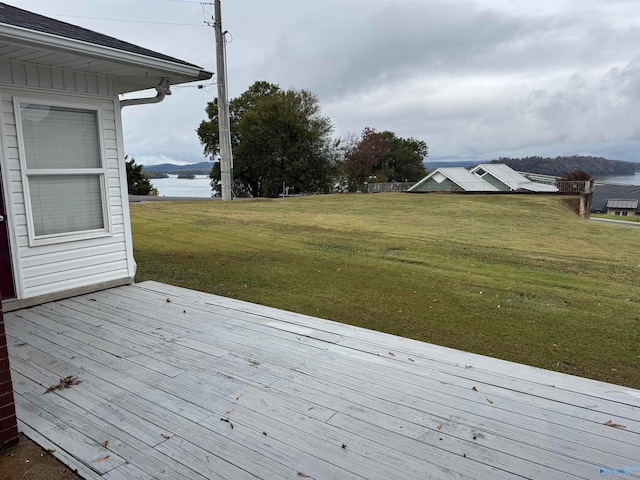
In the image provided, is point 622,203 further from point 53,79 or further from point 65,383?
point 65,383

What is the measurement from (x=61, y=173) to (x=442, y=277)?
4846 mm

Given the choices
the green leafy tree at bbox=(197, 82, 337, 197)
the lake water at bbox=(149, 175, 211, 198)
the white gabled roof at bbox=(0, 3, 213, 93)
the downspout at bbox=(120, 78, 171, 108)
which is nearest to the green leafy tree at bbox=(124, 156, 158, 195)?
the lake water at bbox=(149, 175, 211, 198)

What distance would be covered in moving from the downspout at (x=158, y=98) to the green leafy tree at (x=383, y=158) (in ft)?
127

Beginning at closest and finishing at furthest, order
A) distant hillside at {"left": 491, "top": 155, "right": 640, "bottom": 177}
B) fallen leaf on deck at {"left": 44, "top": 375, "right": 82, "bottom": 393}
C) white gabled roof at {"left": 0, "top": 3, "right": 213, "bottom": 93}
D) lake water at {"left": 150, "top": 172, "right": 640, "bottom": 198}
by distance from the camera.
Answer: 1. fallen leaf on deck at {"left": 44, "top": 375, "right": 82, "bottom": 393}
2. white gabled roof at {"left": 0, "top": 3, "right": 213, "bottom": 93}
3. lake water at {"left": 150, "top": 172, "right": 640, "bottom": 198}
4. distant hillside at {"left": 491, "top": 155, "right": 640, "bottom": 177}

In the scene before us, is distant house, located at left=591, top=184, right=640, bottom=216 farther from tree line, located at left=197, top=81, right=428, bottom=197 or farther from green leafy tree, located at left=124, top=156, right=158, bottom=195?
green leafy tree, located at left=124, top=156, right=158, bottom=195

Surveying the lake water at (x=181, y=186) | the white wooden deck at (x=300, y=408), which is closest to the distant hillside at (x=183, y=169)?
the lake water at (x=181, y=186)

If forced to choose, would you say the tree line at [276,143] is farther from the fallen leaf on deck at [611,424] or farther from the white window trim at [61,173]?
the fallen leaf on deck at [611,424]

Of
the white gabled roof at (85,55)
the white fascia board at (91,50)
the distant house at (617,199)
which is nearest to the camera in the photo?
the white fascia board at (91,50)

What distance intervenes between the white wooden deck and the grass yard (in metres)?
0.95

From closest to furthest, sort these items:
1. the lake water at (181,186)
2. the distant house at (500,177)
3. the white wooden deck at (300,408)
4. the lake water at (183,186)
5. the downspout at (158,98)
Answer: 1. the white wooden deck at (300,408)
2. the downspout at (158,98)
3. the lake water at (183,186)
4. the lake water at (181,186)
5. the distant house at (500,177)

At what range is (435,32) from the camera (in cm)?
1426

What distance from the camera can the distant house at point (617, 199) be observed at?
64812 mm

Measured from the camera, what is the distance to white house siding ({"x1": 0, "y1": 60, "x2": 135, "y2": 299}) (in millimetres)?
3631

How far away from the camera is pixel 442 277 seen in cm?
589
